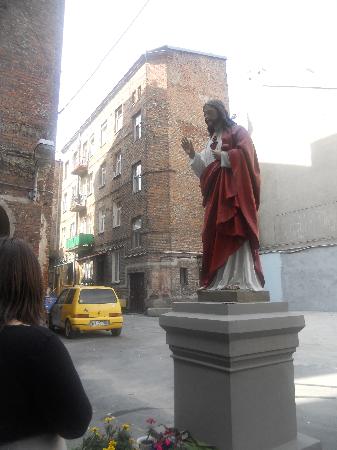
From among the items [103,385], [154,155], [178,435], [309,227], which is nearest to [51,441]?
[178,435]

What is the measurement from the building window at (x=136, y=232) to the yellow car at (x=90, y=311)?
388 inches

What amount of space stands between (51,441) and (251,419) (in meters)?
1.75

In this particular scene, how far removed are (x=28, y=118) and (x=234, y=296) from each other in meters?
10.0

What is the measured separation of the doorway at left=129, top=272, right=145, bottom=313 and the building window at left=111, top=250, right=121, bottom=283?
2.20 m

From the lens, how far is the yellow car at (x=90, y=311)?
1146 centimetres

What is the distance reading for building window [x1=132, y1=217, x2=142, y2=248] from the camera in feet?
72.6

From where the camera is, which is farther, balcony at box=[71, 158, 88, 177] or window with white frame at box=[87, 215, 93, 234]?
balcony at box=[71, 158, 88, 177]

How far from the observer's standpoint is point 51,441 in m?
1.52

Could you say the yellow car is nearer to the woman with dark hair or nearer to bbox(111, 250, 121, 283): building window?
the woman with dark hair

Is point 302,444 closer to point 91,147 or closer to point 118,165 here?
point 118,165

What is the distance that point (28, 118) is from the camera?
36.6 ft

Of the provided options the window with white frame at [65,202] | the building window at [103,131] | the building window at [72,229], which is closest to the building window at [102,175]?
the building window at [103,131]

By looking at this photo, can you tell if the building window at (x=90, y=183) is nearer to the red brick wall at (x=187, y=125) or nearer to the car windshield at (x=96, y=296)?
the red brick wall at (x=187, y=125)

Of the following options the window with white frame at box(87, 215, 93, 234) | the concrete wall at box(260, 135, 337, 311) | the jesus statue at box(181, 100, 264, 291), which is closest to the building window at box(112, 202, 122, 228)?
the window with white frame at box(87, 215, 93, 234)
